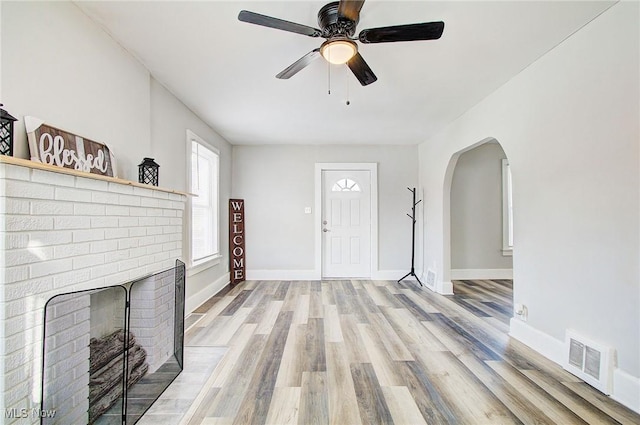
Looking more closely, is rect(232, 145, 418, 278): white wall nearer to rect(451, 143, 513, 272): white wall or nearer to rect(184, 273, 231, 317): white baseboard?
rect(184, 273, 231, 317): white baseboard

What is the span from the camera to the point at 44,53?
1.55 m

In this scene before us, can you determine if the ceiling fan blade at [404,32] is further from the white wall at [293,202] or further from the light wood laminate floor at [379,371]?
the white wall at [293,202]

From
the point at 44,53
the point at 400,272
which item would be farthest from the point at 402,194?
the point at 44,53

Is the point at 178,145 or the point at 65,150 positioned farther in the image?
the point at 178,145

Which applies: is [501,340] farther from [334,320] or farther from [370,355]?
[334,320]

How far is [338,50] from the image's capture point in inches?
68.9

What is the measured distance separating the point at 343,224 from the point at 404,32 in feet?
12.5

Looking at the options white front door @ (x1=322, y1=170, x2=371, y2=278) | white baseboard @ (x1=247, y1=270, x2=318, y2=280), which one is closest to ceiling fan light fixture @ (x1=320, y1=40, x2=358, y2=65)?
white front door @ (x1=322, y1=170, x2=371, y2=278)

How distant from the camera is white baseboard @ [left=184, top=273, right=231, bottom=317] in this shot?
3326 mm

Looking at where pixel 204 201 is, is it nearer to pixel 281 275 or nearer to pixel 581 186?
pixel 281 275

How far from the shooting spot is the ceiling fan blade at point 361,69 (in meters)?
1.87

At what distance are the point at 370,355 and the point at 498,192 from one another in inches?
161

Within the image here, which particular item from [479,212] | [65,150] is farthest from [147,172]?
[479,212]

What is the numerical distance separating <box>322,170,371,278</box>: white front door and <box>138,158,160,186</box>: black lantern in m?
3.25
